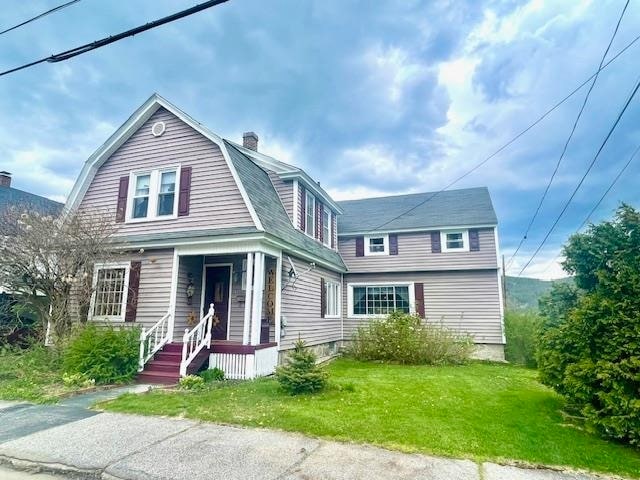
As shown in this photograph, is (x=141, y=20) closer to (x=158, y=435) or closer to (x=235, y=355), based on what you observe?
(x=158, y=435)

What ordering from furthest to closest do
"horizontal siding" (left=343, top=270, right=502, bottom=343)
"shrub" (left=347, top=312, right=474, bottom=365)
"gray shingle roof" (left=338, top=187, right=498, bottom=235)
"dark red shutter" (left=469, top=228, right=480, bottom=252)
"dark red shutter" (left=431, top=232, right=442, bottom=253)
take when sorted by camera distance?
"gray shingle roof" (left=338, top=187, right=498, bottom=235), "dark red shutter" (left=431, top=232, right=442, bottom=253), "dark red shutter" (left=469, top=228, right=480, bottom=252), "horizontal siding" (left=343, top=270, right=502, bottom=343), "shrub" (left=347, top=312, right=474, bottom=365)

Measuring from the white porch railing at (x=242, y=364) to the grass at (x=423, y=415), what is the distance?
0.57 meters

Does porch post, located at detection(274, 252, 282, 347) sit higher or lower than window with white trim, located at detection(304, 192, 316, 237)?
lower

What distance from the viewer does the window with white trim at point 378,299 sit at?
15734 millimetres

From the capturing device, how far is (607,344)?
496 cm

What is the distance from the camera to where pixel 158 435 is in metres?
4.73

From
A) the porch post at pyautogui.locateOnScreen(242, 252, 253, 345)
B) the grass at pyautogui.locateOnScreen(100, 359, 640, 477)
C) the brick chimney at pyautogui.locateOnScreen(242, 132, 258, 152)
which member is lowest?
the grass at pyautogui.locateOnScreen(100, 359, 640, 477)

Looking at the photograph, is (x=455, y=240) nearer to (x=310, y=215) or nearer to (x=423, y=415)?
(x=310, y=215)

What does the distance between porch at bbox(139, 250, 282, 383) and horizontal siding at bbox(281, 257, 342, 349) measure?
0.64 meters

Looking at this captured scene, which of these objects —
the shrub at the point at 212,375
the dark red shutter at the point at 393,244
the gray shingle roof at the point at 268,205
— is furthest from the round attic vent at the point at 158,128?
the dark red shutter at the point at 393,244

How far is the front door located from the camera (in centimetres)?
1067

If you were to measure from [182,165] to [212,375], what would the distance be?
19.6ft

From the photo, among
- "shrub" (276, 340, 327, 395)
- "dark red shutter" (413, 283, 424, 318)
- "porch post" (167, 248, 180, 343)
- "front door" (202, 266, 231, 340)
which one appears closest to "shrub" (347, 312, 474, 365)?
"dark red shutter" (413, 283, 424, 318)

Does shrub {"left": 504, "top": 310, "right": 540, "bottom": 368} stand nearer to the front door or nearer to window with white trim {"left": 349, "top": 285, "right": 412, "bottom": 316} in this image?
window with white trim {"left": 349, "top": 285, "right": 412, "bottom": 316}
